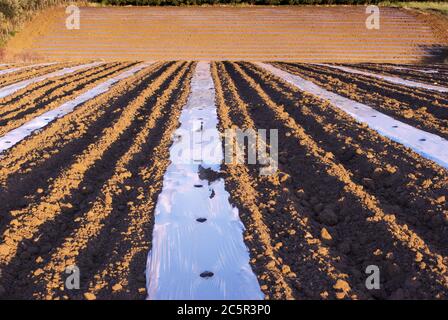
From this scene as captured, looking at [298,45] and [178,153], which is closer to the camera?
[178,153]

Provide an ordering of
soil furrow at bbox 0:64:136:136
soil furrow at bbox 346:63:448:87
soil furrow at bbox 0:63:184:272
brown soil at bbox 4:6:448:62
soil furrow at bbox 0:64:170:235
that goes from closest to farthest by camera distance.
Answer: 1. soil furrow at bbox 0:63:184:272
2. soil furrow at bbox 0:64:170:235
3. soil furrow at bbox 0:64:136:136
4. soil furrow at bbox 346:63:448:87
5. brown soil at bbox 4:6:448:62

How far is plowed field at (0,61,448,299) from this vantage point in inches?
103

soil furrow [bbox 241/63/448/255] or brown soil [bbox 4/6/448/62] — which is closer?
soil furrow [bbox 241/63/448/255]

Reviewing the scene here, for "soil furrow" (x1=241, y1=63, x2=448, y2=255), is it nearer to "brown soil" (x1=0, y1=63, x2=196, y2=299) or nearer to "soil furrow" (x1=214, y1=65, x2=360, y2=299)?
"soil furrow" (x1=214, y1=65, x2=360, y2=299)

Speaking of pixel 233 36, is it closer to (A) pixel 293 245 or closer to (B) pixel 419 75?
(B) pixel 419 75

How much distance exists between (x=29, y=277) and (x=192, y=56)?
15272 mm

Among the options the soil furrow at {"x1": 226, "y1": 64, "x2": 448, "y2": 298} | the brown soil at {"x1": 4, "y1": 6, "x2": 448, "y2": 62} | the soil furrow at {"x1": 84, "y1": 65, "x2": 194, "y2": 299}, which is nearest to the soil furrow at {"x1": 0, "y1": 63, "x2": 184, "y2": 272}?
the soil furrow at {"x1": 84, "y1": 65, "x2": 194, "y2": 299}

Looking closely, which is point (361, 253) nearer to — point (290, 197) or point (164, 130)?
point (290, 197)

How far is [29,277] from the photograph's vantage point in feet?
8.68

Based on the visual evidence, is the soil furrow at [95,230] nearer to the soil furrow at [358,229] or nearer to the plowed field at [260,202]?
the plowed field at [260,202]

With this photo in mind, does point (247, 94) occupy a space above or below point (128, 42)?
below

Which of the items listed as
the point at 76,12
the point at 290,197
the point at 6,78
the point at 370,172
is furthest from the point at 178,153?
the point at 76,12

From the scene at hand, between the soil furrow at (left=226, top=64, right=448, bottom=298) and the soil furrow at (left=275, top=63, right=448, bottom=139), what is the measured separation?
1953 mm

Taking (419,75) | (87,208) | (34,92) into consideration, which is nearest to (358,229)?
(87,208)
